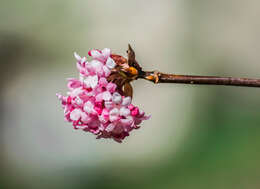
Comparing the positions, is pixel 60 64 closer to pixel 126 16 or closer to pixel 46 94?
pixel 46 94

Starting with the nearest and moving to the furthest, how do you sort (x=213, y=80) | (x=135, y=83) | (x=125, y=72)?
(x=213, y=80), (x=125, y=72), (x=135, y=83)

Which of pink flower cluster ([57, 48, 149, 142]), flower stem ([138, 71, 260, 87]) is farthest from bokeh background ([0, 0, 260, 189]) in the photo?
flower stem ([138, 71, 260, 87])

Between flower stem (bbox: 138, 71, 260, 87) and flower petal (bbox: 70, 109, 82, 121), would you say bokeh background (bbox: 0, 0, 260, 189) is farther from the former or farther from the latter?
flower stem (bbox: 138, 71, 260, 87)

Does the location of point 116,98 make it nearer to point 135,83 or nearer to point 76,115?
point 76,115

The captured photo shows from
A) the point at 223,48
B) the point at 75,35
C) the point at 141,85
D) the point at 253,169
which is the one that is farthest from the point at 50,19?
the point at 253,169

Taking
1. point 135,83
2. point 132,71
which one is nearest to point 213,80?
point 132,71

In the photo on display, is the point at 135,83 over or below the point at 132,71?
over
